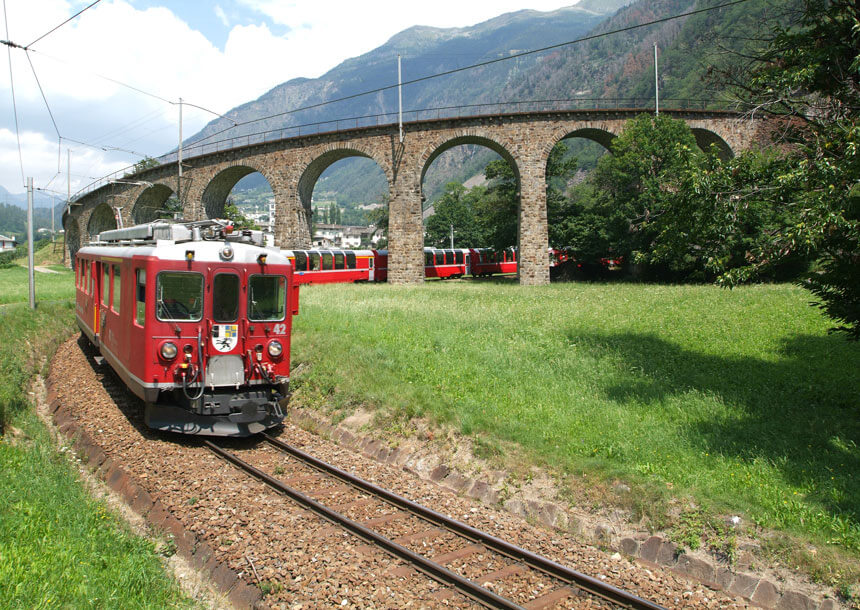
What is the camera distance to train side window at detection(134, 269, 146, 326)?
28.3ft

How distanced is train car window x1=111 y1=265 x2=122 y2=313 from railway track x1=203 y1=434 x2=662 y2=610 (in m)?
3.81

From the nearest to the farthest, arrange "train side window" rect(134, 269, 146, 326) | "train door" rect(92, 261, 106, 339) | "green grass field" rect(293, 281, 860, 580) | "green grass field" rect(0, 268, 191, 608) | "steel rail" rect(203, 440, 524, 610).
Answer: "green grass field" rect(0, 268, 191, 608)
"steel rail" rect(203, 440, 524, 610)
"green grass field" rect(293, 281, 860, 580)
"train side window" rect(134, 269, 146, 326)
"train door" rect(92, 261, 106, 339)

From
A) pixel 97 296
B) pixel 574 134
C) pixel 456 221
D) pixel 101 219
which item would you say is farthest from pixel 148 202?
pixel 97 296

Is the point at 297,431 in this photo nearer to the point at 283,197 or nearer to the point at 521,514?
the point at 521,514

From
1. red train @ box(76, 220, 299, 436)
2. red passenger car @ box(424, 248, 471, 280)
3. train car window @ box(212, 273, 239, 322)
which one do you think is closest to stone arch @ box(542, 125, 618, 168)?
red passenger car @ box(424, 248, 471, 280)

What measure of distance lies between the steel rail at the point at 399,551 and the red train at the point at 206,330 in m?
1.34

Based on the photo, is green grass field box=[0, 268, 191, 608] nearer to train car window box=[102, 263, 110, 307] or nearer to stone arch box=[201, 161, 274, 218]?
train car window box=[102, 263, 110, 307]

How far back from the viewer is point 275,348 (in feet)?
30.2

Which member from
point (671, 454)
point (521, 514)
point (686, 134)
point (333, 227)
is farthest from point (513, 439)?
point (333, 227)

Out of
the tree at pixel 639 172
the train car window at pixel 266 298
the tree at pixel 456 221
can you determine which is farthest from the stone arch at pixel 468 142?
the tree at pixel 456 221

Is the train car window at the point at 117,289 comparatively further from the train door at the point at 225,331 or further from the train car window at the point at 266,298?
the train car window at the point at 266,298

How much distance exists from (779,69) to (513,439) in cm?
744

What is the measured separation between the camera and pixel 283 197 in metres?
37.1

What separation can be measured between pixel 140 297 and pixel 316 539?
499 centimetres
